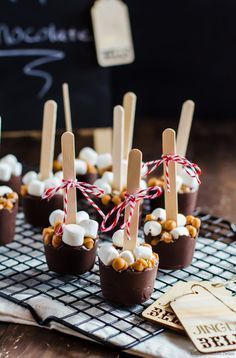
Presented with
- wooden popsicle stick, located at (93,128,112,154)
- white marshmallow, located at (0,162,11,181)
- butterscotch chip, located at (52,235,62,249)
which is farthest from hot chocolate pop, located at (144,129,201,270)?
wooden popsicle stick, located at (93,128,112,154)

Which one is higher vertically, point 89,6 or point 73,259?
point 89,6

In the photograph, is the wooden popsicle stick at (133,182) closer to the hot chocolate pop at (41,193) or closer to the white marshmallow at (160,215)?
the white marshmallow at (160,215)

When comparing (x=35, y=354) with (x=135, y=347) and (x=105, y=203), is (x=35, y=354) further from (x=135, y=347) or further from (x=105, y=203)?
(x=105, y=203)

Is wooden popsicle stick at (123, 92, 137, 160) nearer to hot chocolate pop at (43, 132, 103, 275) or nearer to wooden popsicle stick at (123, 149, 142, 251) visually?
hot chocolate pop at (43, 132, 103, 275)

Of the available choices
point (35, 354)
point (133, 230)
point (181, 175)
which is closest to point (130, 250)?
point (133, 230)

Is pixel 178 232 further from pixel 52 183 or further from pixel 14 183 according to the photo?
pixel 14 183

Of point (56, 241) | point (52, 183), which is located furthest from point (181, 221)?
point (52, 183)
